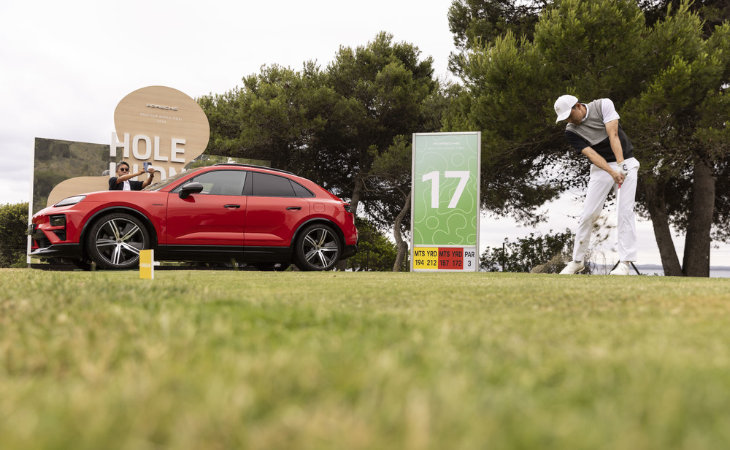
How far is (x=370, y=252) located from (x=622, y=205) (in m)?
15.5

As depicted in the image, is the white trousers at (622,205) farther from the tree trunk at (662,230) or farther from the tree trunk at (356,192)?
the tree trunk at (356,192)

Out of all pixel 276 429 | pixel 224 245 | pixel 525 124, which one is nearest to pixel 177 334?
pixel 276 429

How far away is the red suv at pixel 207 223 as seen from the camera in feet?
24.7

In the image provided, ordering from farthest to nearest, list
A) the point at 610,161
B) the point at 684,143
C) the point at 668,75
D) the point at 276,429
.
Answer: the point at 684,143 → the point at 668,75 → the point at 610,161 → the point at 276,429

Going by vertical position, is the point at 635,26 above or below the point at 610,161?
above

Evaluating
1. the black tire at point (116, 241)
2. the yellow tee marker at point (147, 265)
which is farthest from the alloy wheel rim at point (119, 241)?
the yellow tee marker at point (147, 265)

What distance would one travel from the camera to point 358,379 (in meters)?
1.25

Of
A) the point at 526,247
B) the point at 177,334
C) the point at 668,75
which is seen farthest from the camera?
the point at 526,247

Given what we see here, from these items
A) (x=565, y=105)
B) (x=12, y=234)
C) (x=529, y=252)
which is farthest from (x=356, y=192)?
(x=565, y=105)

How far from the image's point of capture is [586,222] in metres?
7.41

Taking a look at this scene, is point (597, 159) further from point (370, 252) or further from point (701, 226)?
point (370, 252)

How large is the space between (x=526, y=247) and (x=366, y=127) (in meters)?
7.53

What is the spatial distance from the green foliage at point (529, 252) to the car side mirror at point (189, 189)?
34.8 feet

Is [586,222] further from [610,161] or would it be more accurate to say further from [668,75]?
[668,75]
